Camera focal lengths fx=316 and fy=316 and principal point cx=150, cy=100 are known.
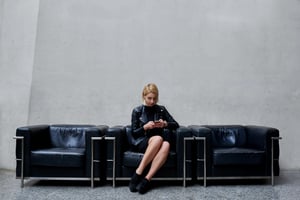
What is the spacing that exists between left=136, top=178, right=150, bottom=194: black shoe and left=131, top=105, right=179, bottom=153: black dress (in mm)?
425

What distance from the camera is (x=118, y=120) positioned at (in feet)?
17.1

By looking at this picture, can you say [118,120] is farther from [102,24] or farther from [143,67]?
[102,24]

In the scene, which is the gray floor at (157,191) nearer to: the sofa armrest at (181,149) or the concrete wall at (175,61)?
the sofa armrest at (181,149)

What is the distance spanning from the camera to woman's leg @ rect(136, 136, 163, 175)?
3855 millimetres

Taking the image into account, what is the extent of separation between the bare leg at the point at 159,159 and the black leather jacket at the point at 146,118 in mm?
308

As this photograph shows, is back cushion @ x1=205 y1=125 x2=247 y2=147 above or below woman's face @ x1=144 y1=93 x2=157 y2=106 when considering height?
below

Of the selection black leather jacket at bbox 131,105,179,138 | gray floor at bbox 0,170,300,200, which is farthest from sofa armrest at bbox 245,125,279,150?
black leather jacket at bbox 131,105,179,138

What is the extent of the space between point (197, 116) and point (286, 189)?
1.79 meters

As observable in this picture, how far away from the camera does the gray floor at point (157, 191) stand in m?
3.63

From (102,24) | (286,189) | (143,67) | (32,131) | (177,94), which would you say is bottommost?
(286,189)

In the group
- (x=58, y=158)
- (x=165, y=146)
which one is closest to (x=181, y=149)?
(x=165, y=146)

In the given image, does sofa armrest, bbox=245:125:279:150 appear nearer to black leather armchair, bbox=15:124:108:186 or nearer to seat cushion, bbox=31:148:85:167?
black leather armchair, bbox=15:124:108:186

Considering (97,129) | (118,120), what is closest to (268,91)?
(118,120)

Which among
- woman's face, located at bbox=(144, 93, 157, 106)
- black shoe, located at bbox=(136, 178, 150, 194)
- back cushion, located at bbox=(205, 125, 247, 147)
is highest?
woman's face, located at bbox=(144, 93, 157, 106)
